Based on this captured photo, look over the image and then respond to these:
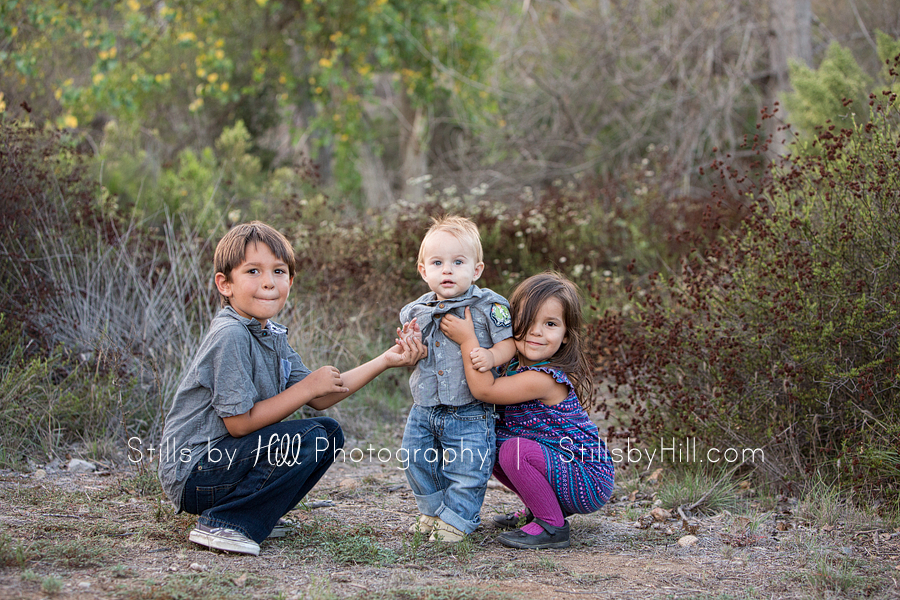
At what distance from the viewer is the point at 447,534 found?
305 cm

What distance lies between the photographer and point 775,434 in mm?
3814

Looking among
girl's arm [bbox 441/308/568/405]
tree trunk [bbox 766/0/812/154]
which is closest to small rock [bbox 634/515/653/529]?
girl's arm [bbox 441/308/568/405]

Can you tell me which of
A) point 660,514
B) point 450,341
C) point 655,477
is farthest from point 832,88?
point 450,341

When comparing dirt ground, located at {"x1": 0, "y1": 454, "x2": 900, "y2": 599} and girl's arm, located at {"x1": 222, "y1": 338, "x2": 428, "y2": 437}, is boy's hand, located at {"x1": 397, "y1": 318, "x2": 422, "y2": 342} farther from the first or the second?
dirt ground, located at {"x1": 0, "y1": 454, "x2": 900, "y2": 599}

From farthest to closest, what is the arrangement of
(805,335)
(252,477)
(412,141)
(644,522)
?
A: 1. (412,141)
2. (805,335)
3. (644,522)
4. (252,477)

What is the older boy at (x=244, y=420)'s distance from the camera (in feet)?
9.23

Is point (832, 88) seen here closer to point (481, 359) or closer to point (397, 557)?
point (481, 359)

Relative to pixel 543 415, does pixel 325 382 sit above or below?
above

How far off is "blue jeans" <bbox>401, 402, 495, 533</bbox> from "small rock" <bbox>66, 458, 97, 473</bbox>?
6.42 feet

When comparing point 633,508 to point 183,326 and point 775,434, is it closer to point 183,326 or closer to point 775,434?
point 775,434

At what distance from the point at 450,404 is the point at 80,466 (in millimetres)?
2241

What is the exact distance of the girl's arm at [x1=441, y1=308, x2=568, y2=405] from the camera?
9.84 ft

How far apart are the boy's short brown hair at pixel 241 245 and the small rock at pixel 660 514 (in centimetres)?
204

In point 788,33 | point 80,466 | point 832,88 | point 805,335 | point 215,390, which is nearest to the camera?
point 215,390
